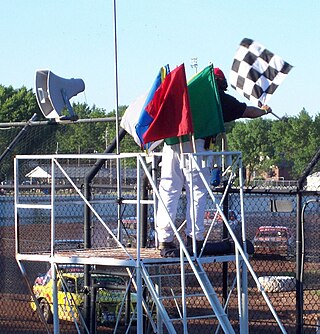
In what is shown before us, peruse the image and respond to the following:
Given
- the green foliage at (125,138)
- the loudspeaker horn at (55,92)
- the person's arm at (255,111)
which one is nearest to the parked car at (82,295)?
the green foliage at (125,138)

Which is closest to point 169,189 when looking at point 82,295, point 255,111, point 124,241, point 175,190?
point 175,190

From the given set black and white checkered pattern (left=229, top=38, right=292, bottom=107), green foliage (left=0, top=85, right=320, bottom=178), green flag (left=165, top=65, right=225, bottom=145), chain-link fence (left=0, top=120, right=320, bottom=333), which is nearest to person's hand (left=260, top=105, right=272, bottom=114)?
black and white checkered pattern (left=229, top=38, right=292, bottom=107)

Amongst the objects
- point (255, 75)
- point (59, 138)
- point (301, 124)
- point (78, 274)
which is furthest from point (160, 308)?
point (301, 124)

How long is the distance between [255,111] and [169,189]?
1156 mm

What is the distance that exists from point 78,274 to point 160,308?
253 inches

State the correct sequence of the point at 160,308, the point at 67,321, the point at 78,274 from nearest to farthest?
1. the point at 160,308
2. the point at 78,274
3. the point at 67,321

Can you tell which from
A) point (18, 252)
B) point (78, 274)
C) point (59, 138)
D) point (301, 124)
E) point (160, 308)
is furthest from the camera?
point (301, 124)

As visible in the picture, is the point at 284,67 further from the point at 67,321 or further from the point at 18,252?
the point at 67,321

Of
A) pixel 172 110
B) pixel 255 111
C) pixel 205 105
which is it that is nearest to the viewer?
pixel 172 110

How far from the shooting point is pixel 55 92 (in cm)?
962

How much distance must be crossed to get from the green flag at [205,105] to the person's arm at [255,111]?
0.37 metres

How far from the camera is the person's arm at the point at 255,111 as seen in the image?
8125 millimetres

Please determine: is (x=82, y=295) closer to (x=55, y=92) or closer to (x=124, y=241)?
(x=124, y=241)

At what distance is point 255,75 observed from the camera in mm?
8852
